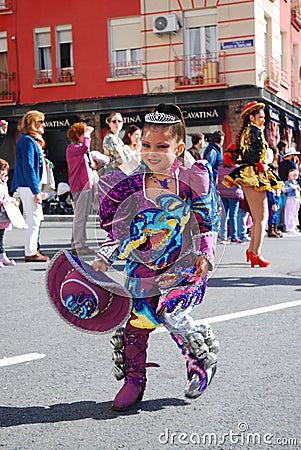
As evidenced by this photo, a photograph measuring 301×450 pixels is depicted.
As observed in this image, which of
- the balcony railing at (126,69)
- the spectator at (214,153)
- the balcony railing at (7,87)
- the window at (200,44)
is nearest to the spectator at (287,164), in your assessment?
the spectator at (214,153)

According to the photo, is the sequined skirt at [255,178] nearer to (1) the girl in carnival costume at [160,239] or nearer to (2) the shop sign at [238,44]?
(1) the girl in carnival costume at [160,239]

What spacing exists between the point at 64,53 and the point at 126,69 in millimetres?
2594

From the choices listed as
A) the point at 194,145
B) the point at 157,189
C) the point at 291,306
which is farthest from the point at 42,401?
the point at 194,145

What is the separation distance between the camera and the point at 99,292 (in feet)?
11.5

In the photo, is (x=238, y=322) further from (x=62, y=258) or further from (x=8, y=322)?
(x=62, y=258)

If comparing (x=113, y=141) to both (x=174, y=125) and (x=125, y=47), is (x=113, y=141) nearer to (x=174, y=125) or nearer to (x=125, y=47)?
(x=174, y=125)

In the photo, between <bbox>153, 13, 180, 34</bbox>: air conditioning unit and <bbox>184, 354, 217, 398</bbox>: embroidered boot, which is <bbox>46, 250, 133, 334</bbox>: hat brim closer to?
<bbox>184, 354, 217, 398</bbox>: embroidered boot

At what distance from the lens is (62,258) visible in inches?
139

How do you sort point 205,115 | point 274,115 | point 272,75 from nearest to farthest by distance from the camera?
1. point 205,115
2. point 272,75
3. point 274,115

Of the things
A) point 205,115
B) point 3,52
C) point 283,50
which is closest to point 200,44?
point 205,115

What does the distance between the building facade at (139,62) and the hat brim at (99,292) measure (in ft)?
68.4

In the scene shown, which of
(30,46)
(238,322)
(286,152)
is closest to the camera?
(238,322)

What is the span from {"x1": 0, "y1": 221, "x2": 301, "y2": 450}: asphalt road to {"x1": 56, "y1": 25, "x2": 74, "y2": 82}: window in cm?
2080

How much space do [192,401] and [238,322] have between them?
1.97 metres
